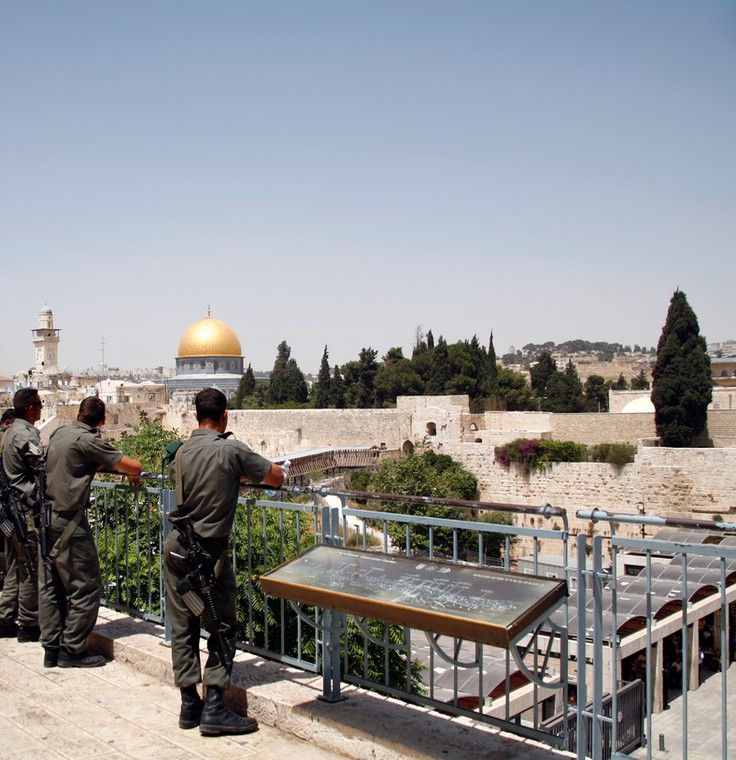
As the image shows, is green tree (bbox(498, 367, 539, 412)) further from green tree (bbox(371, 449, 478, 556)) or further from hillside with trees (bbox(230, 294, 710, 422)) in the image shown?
green tree (bbox(371, 449, 478, 556))

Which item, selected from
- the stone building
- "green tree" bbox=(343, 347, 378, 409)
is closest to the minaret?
the stone building

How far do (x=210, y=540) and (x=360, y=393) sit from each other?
3253 centimetres

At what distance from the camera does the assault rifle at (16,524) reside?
3914 mm

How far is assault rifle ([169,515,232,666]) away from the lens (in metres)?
2.91

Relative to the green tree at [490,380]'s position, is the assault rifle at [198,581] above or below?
below

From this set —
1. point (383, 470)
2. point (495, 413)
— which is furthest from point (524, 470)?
point (495, 413)

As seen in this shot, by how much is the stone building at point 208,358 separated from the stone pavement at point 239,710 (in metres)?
47.7

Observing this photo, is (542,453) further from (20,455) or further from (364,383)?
(20,455)

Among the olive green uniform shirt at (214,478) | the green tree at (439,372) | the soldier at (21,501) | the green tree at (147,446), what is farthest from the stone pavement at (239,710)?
the green tree at (439,372)

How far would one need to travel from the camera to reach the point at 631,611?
984 cm

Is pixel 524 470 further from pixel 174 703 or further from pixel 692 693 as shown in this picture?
pixel 174 703

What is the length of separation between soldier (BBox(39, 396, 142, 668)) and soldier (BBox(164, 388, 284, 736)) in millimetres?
704

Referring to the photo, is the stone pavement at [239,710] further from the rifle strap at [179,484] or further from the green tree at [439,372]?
the green tree at [439,372]

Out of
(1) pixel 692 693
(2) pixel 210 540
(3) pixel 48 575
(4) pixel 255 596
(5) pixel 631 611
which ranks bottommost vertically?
(1) pixel 692 693
